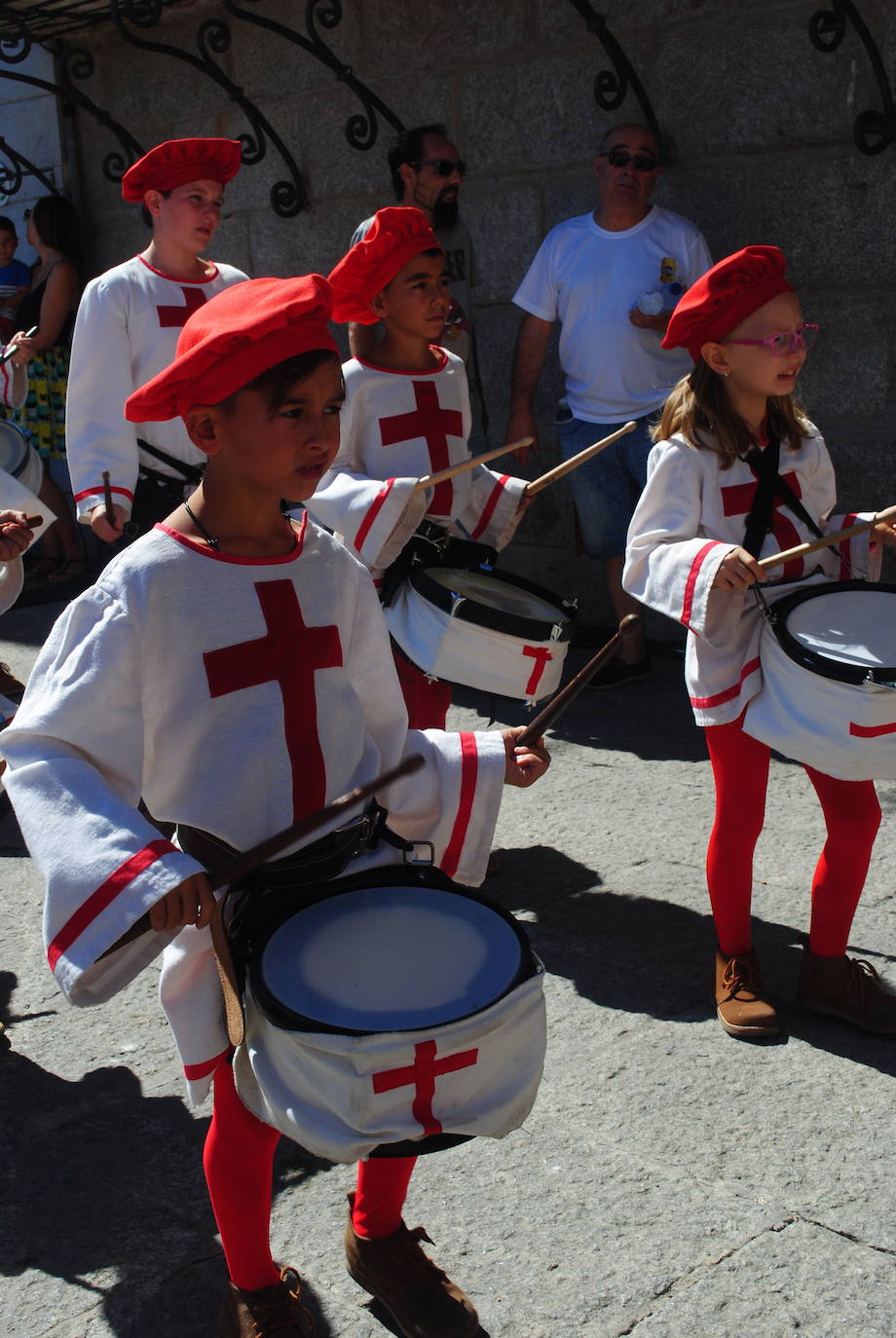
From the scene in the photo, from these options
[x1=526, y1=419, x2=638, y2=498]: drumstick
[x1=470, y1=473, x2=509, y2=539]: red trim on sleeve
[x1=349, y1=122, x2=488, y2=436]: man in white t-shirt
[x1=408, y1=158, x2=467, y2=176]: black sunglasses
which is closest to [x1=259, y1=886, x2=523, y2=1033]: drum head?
[x1=526, y1=419, x2=638, y2=498]: drumstick

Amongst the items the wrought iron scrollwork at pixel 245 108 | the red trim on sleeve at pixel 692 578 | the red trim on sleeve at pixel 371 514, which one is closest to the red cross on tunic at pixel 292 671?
the red trim on sleeve at pixel 692 578

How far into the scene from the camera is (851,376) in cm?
557

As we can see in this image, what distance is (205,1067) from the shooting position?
2.19 metres

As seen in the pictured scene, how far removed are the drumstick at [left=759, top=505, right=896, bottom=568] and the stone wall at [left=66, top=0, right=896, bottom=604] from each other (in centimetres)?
256

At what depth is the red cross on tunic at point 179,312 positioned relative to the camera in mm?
4316

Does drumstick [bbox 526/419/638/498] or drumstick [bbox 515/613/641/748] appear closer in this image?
drumstick [bbox 515/613/641/748]

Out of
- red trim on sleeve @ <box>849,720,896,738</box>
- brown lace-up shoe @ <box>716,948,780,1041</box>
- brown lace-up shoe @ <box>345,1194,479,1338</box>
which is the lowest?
brown lace-up shoe @ <box>716,948,780,1041</box>

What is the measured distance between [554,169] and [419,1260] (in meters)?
5.02

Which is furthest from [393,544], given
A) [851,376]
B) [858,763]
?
[851,376]

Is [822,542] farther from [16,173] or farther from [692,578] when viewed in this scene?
[16,173]

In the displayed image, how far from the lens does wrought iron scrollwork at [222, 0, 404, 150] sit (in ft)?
21.6

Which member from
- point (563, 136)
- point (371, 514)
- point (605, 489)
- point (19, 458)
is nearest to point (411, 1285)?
point (371, 514)

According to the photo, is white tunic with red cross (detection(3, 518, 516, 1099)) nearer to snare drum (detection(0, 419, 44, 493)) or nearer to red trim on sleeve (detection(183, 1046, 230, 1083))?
red trim on sleeve (detection(183, 1046, 230, 1083))

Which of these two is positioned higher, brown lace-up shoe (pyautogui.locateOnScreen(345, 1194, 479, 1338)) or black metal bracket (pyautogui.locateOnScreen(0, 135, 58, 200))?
black metal bracket (pyautogui.locateOnScreen(0, 135, 58, 200))
